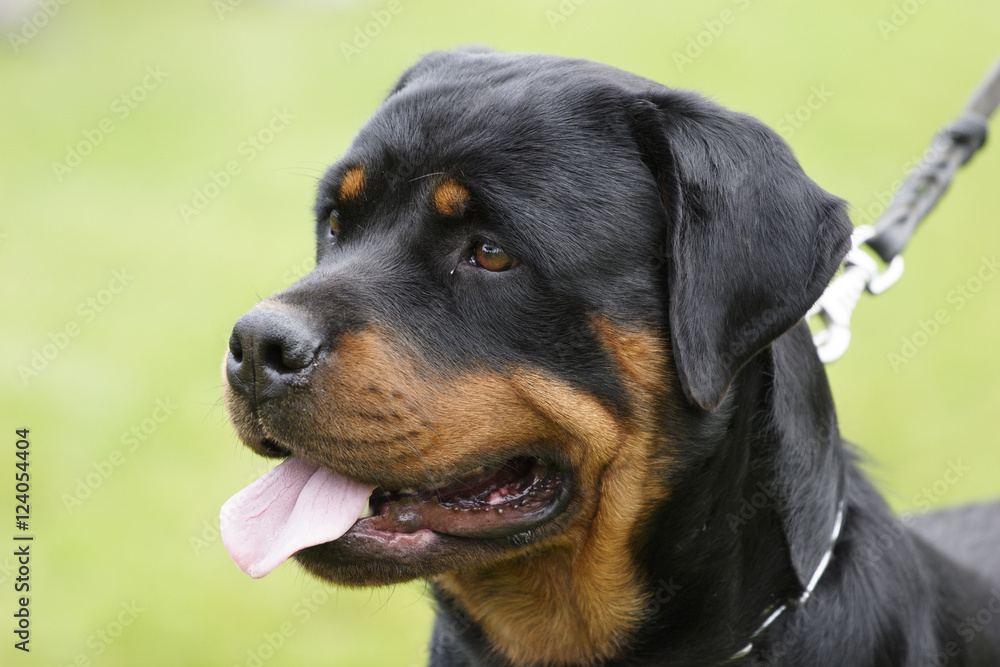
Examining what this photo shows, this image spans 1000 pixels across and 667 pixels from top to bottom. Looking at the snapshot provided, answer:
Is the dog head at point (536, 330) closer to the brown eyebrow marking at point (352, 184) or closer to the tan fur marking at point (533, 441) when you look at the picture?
the tan fur marking at point (533, 441)

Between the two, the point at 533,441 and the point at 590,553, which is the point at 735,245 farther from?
the point at 590,553

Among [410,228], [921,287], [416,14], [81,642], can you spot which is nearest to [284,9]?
[416,14]

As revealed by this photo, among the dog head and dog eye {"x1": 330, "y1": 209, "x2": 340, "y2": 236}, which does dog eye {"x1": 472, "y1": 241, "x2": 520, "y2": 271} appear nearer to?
the dog head

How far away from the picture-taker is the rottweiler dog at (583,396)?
2393 millimetres

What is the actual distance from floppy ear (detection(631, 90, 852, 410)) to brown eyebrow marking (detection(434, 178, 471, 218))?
1.76ft

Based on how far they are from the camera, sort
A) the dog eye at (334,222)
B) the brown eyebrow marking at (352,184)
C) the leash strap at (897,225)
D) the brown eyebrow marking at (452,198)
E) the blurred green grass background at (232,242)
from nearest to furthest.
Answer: the brown eyebrow marking at (452,198) < the brown eyebrow marking at (352,184) < the dog eye at (334,222) < the leash strap at (897,225) < the blurred green grass background at (232,242)

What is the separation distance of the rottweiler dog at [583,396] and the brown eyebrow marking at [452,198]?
0.01 meters

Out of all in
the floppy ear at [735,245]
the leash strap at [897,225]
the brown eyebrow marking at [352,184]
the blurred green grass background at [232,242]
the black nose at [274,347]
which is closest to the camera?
the black nose at [274,347]

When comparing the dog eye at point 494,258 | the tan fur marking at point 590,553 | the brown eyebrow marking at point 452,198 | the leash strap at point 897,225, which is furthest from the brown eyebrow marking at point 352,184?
the leash strap at point 897,225

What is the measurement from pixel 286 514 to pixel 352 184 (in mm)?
949

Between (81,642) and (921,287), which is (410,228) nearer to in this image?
(81,642)

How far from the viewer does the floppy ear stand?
7.91 ft

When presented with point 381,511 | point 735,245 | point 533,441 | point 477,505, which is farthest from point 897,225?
point 381,511

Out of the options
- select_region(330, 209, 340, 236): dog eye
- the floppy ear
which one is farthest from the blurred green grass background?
select_region(330, 209, 340, 236): dog eye
